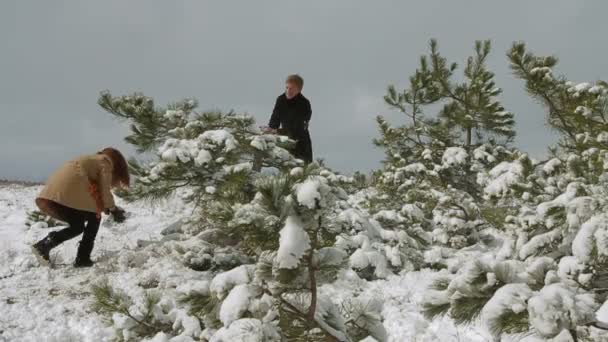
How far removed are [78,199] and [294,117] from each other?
3232mm

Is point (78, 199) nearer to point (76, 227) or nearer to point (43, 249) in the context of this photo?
point (76, 227)

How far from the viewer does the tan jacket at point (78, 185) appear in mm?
5270

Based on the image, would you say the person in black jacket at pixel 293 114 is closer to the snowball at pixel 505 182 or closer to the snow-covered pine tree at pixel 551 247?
the snow-covered pine tree at pixel 551 247

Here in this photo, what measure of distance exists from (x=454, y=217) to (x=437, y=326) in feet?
12.2

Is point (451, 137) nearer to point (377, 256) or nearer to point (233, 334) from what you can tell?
point (377, 256)

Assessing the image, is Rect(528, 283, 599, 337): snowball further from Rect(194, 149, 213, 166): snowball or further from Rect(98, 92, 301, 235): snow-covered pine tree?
Rect(194, 149, 213, 166): snowball

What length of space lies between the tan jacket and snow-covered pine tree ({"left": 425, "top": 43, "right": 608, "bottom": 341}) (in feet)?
14.5

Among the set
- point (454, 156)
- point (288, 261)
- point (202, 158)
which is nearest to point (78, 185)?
point (202, 158)

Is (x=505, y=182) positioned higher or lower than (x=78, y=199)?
higher

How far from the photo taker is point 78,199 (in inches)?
209

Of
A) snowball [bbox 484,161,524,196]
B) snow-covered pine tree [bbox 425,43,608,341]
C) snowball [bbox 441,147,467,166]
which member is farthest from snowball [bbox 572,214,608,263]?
snowball [bbox 441,147,467,166]

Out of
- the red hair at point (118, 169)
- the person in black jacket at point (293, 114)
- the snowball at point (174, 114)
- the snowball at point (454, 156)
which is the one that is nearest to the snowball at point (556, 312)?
the red hair at point (118, 169)

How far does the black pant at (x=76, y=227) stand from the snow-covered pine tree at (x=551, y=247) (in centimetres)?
465

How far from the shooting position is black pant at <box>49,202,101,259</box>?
5.39 metres
